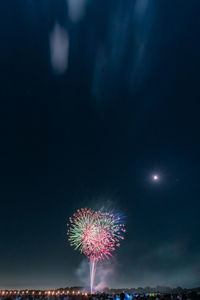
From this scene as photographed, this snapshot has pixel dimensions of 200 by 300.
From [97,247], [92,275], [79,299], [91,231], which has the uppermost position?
[91,231]

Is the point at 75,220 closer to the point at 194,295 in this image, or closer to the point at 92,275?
the point at 92,275

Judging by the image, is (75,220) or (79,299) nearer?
(79,299)

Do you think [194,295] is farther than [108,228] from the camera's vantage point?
No

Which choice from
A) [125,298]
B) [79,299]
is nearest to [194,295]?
[125,298]

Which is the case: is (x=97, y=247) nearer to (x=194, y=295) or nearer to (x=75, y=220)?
(x=75, y=220)

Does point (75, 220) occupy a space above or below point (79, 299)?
above

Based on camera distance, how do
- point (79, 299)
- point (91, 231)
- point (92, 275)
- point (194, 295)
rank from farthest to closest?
1. point (92, 275)
2. point (91, 231)
3. point (79, 299)
4. point (194, 295)

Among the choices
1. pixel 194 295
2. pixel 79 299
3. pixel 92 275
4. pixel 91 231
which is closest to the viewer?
pixel 194 295

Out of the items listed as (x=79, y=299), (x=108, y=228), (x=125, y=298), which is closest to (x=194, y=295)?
(x=125, y=298)

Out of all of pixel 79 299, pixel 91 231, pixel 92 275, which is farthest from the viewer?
pixel 92 275
